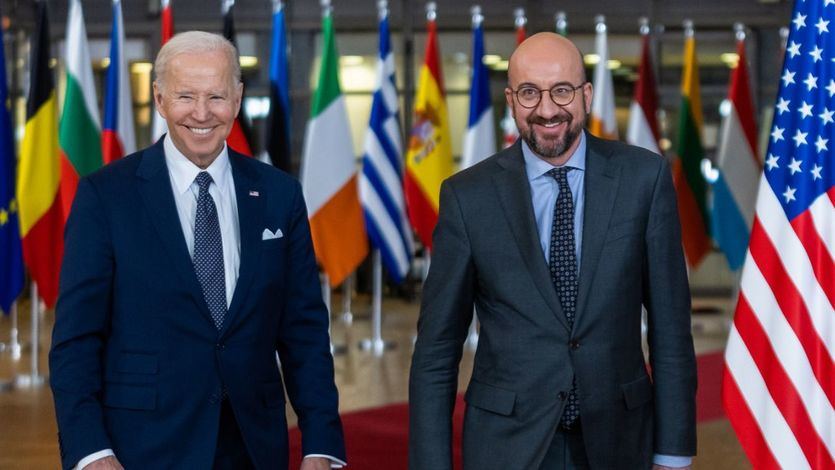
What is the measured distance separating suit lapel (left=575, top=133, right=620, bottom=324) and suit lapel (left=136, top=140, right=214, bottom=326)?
0.87 meters

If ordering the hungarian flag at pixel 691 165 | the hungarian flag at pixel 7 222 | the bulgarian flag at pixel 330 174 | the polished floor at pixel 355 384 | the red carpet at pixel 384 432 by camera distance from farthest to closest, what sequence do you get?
the hungarian flag at pixel 691 165 < the bulgarian flag at pixel 330 174 < the hungarian flag at pixel 7 222 < the polished floor at pixel 355 384 < the red carpet at pixel 384 432

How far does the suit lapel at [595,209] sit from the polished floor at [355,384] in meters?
4.06

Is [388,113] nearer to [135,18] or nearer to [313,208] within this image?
[313,208]

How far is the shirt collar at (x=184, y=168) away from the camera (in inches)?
115

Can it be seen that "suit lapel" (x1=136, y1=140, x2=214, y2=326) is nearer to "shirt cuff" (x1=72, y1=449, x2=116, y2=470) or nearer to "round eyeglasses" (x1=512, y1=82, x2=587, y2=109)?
"shirt cuff" (x1=72, y1=449, x2=116, y2=470)

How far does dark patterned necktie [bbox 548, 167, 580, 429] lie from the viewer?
2.88m

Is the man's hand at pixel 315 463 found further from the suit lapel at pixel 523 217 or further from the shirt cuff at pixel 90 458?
the suit lapel at pixel 523 217

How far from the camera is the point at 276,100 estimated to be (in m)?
10.2

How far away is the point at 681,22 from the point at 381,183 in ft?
25.8

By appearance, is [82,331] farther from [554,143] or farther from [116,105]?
[116,105]

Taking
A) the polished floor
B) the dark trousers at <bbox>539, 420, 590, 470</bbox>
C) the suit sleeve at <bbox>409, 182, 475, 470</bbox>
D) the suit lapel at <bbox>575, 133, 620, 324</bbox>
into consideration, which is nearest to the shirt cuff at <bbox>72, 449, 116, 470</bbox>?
the suit sleeve at <bbox>409, 182, 475, 470</bbox>

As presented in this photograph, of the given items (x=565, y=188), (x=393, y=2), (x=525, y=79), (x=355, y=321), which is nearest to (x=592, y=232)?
(x=565, y=188)

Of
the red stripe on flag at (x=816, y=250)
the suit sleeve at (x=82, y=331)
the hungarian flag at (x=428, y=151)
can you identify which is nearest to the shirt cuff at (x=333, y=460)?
the suit sleeve at (x=82, y=331)

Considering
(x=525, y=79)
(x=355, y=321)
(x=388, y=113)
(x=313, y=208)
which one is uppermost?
(x=525, y=79)
